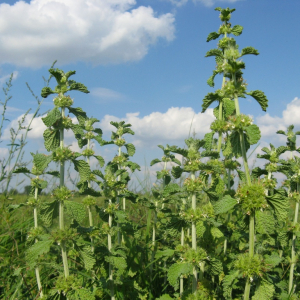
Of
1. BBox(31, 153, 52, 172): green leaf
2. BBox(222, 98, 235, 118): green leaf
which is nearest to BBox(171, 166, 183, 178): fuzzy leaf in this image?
BBox(222, 98, 235, 118): green leaf

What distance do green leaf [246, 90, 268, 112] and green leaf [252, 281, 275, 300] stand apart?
164 centimetres

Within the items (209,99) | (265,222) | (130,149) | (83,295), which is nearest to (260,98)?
(209,99)

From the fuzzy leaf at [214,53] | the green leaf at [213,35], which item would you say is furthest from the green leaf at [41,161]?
the green leaf at [213,35]

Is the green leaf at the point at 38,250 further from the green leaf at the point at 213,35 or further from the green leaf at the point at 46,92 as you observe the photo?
the green leaf at the point at 213,35

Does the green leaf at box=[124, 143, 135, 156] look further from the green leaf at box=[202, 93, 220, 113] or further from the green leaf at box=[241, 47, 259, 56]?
the green leaf at box=[241, 47, 259, 56]

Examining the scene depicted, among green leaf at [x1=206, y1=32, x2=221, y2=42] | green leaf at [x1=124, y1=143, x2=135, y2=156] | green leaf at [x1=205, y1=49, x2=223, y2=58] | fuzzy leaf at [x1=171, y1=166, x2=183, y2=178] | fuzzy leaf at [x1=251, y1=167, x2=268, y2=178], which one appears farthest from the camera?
green leaf at [x1=124, y1=143, x2=135, y2=156]

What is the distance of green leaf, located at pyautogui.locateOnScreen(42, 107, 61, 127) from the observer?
2.70 meters

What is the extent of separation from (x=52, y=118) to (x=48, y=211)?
0.87 meters

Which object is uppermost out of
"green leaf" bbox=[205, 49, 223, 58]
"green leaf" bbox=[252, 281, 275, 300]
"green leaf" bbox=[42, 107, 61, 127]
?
"green leaf" bbox=[205, 49, 223, 58]

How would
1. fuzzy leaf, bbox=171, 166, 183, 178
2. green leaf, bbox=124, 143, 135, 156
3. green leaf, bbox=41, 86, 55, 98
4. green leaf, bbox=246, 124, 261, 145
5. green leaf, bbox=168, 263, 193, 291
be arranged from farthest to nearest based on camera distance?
green leaf, bbox=124, 143, 135, 156 < fuzzy leaf, bbox=171, 166, 183, 178 < green leaf, bbox=41, 86, 55, 98 < green leaf, bbox=168, 263, 193, 291 < green leaf, bbox=246, 124, 261, 145

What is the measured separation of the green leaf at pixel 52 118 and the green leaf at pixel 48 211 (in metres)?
0.73

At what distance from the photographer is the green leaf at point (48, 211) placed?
9.28 feet

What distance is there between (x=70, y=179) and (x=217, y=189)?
4.06 meters

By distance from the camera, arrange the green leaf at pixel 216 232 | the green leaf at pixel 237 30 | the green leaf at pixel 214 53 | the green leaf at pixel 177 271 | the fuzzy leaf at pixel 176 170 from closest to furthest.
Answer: the green leaf at pixel 177 271 → the fuzzy leaf at pixel 176 170 → the green leaf at pixel 216 232 → the green leaf at pixel 214 53 → the green leaf at pixel 237 30
